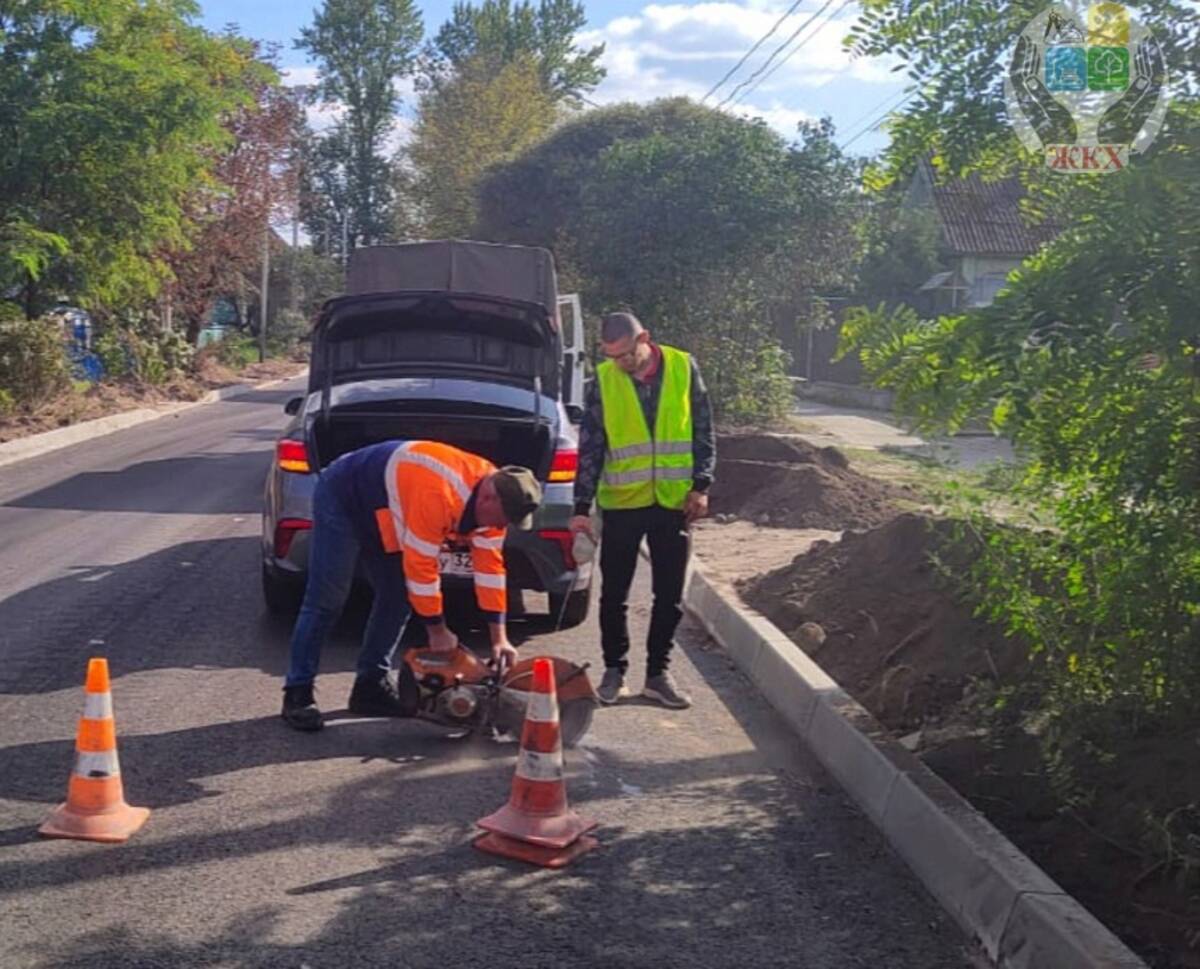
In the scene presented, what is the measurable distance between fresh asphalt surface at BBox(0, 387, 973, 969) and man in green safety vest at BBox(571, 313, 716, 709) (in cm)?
38

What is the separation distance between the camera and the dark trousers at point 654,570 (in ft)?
24.9

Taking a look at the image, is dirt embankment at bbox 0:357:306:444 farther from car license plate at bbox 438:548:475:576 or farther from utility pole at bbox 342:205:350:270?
utility pole at bbox 342:205:350:270

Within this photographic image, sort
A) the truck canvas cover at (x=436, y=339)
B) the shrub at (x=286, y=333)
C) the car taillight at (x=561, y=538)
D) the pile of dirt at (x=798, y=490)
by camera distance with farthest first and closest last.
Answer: the shrub at (x=286, y=333), the pile of dirt at (x=798, y=490), the truck canvas cover at (x=436, y=339), the car taillight at (x=561, y=538)

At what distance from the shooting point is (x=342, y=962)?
14.2ft

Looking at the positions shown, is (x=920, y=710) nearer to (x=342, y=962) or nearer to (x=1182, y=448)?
(x=1182, y=448)

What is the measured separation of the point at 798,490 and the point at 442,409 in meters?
6.36

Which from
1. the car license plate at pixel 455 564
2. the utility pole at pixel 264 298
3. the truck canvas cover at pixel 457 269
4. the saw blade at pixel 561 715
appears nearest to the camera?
the saw blade at pixel 561 715

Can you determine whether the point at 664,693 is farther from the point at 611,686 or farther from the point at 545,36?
the point at 545,36

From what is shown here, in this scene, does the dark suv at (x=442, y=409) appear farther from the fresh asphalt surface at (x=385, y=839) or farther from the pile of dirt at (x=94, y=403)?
the pile of dirt at (x=94, y=403)

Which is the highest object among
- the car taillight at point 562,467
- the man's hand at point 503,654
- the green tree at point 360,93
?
the green tree at point 360,93

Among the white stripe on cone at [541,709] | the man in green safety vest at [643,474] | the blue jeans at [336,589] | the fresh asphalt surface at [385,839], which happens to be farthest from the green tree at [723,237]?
the white stripe on cone at [541,709]

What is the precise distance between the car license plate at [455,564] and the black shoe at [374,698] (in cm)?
135

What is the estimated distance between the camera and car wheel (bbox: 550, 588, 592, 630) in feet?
30.0

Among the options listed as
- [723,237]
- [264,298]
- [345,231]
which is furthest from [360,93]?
[723,237]
